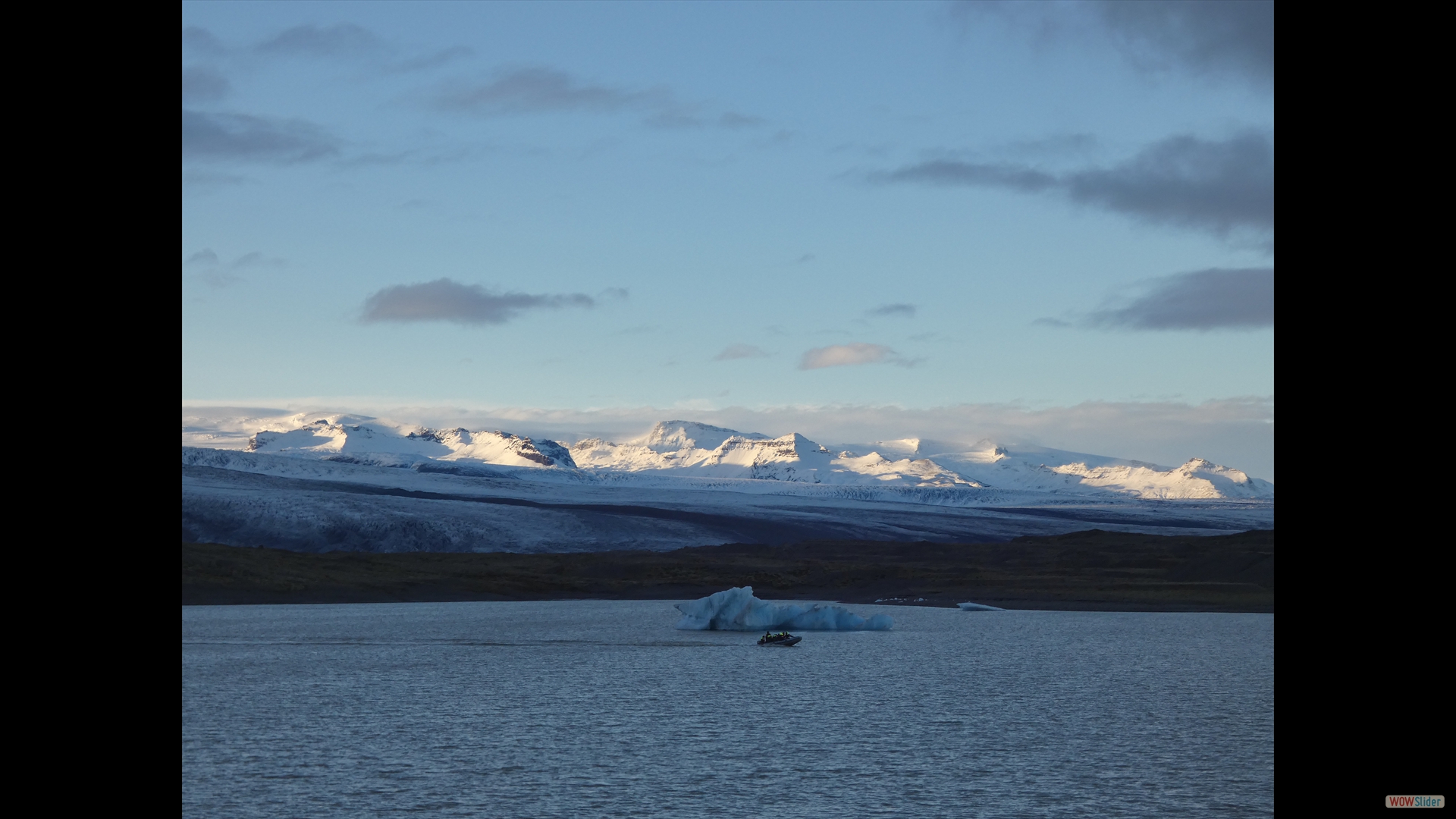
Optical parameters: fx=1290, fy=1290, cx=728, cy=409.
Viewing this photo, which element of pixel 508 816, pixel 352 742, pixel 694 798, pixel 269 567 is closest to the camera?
Answer: pixel 508 816

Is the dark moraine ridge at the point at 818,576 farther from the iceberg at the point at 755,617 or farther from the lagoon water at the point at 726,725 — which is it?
the lagoon water at the point at 726,725

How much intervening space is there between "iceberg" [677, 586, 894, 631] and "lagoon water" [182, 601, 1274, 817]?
3.68 meters

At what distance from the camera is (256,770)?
26359 mm

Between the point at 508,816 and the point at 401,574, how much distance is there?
72.6 m

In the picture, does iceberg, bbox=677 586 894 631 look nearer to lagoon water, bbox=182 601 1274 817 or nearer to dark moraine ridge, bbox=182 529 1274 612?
lagoon water, bbox=182 601 1274 817

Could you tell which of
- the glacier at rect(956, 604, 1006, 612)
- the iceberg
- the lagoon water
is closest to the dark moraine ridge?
the glacier at rect(956, 604, 1006, 612)

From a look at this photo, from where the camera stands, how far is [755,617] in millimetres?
62250

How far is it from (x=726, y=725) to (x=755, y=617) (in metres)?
30.6

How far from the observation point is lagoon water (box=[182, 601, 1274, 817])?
23.4 metres

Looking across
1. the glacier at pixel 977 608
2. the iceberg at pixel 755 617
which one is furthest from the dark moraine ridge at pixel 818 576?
the iceberg at pixel 755 617

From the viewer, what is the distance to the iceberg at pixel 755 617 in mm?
60844
